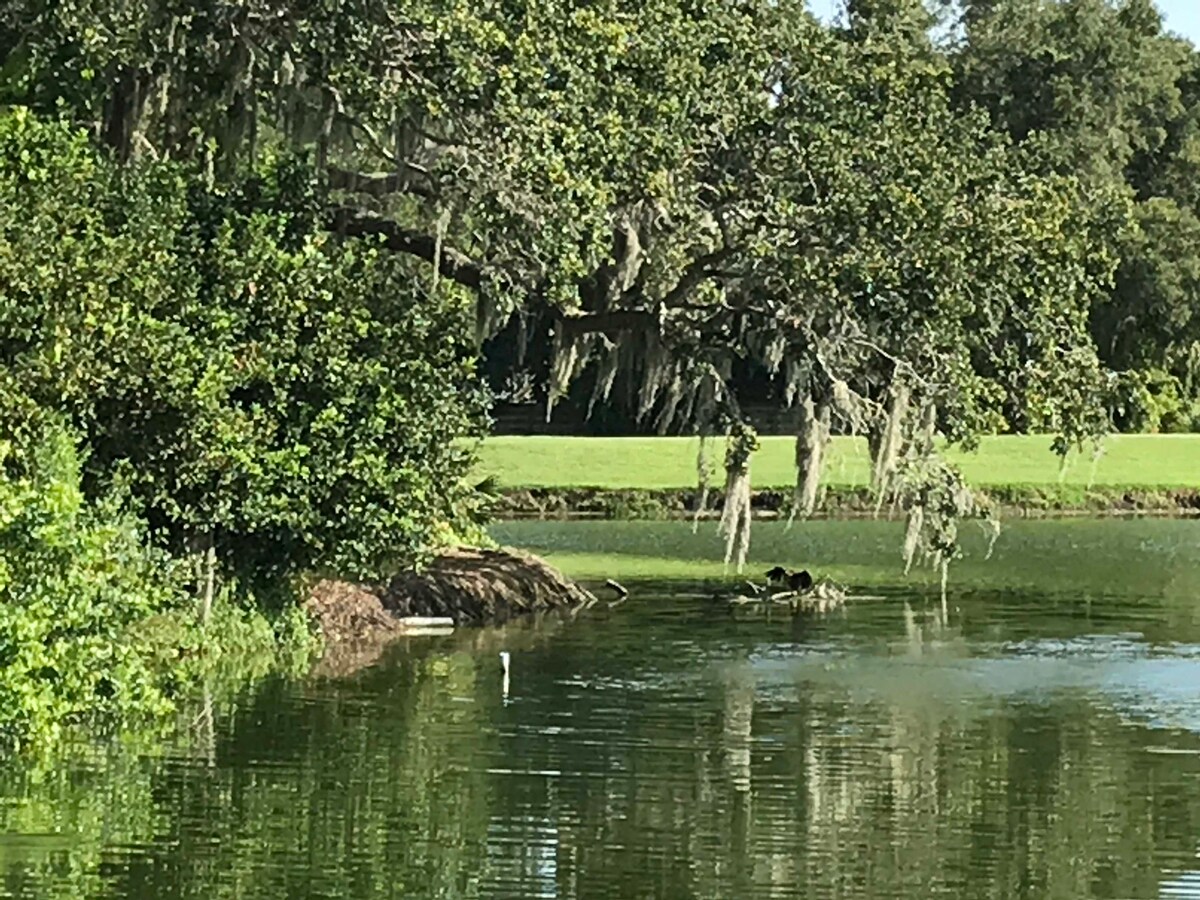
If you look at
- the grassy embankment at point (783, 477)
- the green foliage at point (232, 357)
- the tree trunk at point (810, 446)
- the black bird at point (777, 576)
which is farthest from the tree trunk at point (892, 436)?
the grassy embankment at point (783, 477)

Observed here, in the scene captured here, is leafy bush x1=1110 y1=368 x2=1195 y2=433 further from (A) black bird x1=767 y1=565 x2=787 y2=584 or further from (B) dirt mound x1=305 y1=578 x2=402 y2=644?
(B) dirt mound x1=305 y1=578 x2=402 y2=644

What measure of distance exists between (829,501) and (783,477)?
132 inches

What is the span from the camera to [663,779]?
16.9 m

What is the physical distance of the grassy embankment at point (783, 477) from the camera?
48.6 meters

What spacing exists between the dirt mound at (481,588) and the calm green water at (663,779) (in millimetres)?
2072

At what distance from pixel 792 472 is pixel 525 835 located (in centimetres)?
3793

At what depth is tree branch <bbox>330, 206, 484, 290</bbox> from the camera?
964 inches

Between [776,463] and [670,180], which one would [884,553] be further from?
[670,180]

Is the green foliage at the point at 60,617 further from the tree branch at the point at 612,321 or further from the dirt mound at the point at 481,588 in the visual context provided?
the dirt mound at the point at 481,588

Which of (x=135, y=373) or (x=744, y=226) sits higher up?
(x=744, y=226)

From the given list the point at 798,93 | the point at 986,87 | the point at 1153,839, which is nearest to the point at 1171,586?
the point at 798,93

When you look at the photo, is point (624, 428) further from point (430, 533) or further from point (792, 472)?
point (430, 533)

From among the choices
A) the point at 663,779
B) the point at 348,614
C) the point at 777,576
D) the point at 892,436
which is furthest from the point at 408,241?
the point at 777,576

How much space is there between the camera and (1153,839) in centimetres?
1483
